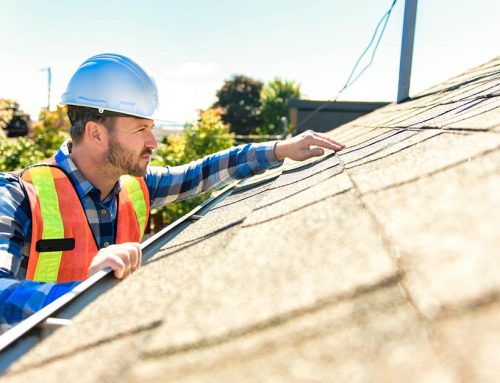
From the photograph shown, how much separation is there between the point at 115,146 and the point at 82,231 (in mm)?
649

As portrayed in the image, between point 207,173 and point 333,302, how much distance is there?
292 cm

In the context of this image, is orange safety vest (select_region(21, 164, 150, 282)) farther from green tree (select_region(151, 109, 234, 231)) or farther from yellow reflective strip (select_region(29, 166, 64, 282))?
green tree (select_region(151, 109, 234, 231))

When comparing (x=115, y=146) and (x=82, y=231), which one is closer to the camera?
(x=82, y=231)

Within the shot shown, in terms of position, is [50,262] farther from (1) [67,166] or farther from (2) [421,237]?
(2) [421,237]

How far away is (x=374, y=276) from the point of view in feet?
2.03

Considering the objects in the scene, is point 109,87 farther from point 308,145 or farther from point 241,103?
point 241,103

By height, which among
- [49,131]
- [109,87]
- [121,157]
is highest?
[49,131]

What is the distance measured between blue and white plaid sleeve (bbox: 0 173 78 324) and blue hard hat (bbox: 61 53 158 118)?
0.80 m

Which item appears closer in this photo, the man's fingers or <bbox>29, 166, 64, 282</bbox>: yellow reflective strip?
the man's fingers

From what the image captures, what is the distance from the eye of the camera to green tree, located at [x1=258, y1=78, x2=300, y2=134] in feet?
146

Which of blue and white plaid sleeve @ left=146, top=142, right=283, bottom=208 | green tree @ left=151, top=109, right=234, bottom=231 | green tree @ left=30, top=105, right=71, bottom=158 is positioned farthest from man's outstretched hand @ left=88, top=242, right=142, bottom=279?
green tree @ left=30, top=105, right=71, bottom=158

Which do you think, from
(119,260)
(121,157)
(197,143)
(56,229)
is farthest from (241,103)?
(119,260)

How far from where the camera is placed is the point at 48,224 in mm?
2264

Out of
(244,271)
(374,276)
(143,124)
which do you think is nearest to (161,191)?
(143,124)
